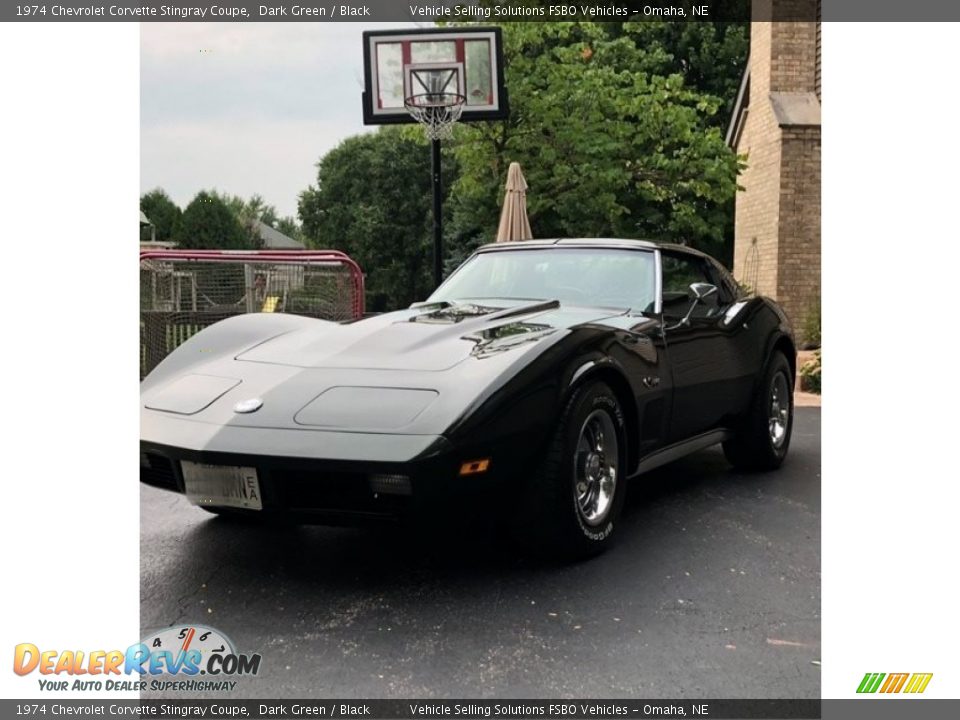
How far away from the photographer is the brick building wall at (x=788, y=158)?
1372 centimetres

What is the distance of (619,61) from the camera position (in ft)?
72.4

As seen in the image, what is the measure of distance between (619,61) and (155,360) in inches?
655

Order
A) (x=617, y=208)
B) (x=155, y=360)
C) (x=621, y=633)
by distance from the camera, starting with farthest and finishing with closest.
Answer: (x=617, y=208) < (x=155, y=360) < (x=621, y=633)

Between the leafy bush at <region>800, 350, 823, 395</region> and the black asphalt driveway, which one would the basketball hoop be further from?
the black asphalt driveway

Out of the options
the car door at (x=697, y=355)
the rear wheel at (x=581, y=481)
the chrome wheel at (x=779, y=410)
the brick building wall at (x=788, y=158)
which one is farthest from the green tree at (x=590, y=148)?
the rear wheel at (x=581, y=481)

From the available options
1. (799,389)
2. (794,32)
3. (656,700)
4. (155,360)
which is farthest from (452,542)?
(794,32)

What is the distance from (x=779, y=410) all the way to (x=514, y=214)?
566 cm

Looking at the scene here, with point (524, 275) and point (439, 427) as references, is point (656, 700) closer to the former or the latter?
point (439, 427)

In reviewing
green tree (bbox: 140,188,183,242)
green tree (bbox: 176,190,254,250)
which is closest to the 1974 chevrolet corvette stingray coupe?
green tree (bbox: 140,188,183,242)

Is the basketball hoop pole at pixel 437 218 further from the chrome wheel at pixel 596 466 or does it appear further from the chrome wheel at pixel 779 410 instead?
the chrome wheel at pixel 596 466

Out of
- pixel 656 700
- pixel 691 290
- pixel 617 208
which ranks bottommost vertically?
pixel 656 700

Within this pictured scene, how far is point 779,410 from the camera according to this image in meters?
5.76

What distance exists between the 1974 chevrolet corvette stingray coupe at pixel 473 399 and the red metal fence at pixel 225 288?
426 cm

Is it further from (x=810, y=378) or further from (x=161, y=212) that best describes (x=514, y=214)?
(x=161, y=212)
